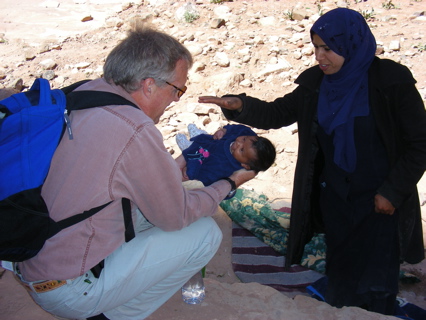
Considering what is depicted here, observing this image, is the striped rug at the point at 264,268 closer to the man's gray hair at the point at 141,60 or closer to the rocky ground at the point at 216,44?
the rocky ground at the point at 216,44

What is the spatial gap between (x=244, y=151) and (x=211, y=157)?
0.79 ft

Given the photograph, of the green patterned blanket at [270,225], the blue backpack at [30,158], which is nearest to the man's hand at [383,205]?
the green patterned blanket at [270,225]

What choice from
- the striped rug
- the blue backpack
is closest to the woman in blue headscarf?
the striped rug

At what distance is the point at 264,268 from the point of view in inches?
146

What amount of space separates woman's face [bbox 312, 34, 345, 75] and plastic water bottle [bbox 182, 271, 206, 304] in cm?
143

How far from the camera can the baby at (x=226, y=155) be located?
299 centimetres

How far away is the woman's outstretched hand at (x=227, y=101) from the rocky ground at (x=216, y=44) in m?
1.57

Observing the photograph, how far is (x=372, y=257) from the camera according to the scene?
108 inches

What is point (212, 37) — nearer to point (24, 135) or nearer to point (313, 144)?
point (313, 144)

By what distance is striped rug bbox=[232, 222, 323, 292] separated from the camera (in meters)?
3.56

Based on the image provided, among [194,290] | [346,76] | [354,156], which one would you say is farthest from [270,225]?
[346,76]

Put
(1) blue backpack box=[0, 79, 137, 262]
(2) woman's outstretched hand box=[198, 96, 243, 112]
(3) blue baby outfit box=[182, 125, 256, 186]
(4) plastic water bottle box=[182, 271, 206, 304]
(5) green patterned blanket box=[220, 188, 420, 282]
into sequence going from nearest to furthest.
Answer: (1) blue backpack box=[0, 79, 137, 262] → (4) plastic water bottle box=[182, 271, 206, 304] → (2) woman's outstretched hand box=[198, 96, 243, 112] → (3) blue baby outfit box=[182, 125, 256, 186] → (5) green patterned blanket box=[220, 188, 420, 282]

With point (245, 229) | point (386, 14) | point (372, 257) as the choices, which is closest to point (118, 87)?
point (372, 257)

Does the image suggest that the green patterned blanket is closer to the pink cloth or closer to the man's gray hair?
the pink cloth
